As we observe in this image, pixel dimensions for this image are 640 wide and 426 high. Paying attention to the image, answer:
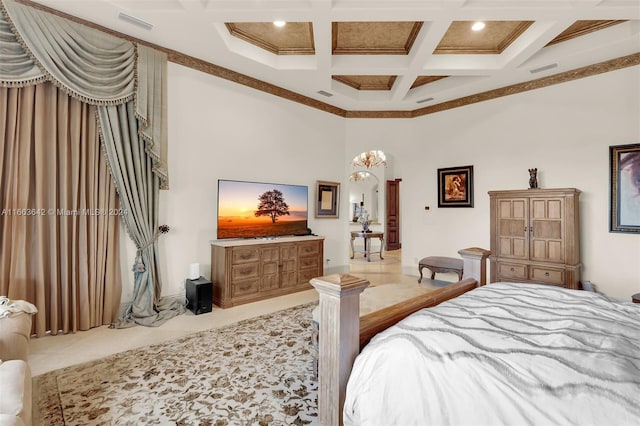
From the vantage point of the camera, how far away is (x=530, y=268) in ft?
13.8

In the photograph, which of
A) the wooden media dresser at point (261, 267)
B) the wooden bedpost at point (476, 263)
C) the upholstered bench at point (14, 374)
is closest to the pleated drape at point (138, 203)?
the wooden media dresser at point (261, 267)

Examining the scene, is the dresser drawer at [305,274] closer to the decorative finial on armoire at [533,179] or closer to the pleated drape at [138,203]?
the pleated drape at [138,203]

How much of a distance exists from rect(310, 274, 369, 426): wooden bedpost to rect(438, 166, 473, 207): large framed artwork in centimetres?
468

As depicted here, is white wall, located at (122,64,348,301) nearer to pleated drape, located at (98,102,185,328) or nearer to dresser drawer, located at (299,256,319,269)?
pleated drape, located at (98,102,185,328)

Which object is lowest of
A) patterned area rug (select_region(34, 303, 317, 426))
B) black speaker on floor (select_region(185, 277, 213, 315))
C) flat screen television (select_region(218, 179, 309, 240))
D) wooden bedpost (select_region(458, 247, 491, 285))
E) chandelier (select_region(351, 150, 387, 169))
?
patterned area rug (select_region(34, 303, 317, 426))

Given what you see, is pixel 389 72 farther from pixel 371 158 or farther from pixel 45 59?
pixel 371 158

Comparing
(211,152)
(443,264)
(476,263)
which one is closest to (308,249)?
(211,152)

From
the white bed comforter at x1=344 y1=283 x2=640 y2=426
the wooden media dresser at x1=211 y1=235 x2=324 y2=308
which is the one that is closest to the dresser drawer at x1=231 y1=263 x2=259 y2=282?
the wooden media dresser at x1=211 y1=235 x2=324 y2=308

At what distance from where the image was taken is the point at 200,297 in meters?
3.72

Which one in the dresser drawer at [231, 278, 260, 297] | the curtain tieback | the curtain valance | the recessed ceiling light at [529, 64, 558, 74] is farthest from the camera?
the recessed ceiling light at [529, 64, 558, 74]

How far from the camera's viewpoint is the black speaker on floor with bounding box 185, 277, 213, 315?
12.2 ft

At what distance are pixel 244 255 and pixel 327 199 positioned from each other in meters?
2.27

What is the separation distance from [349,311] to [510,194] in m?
4.15

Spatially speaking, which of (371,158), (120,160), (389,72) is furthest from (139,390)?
(371,158)
